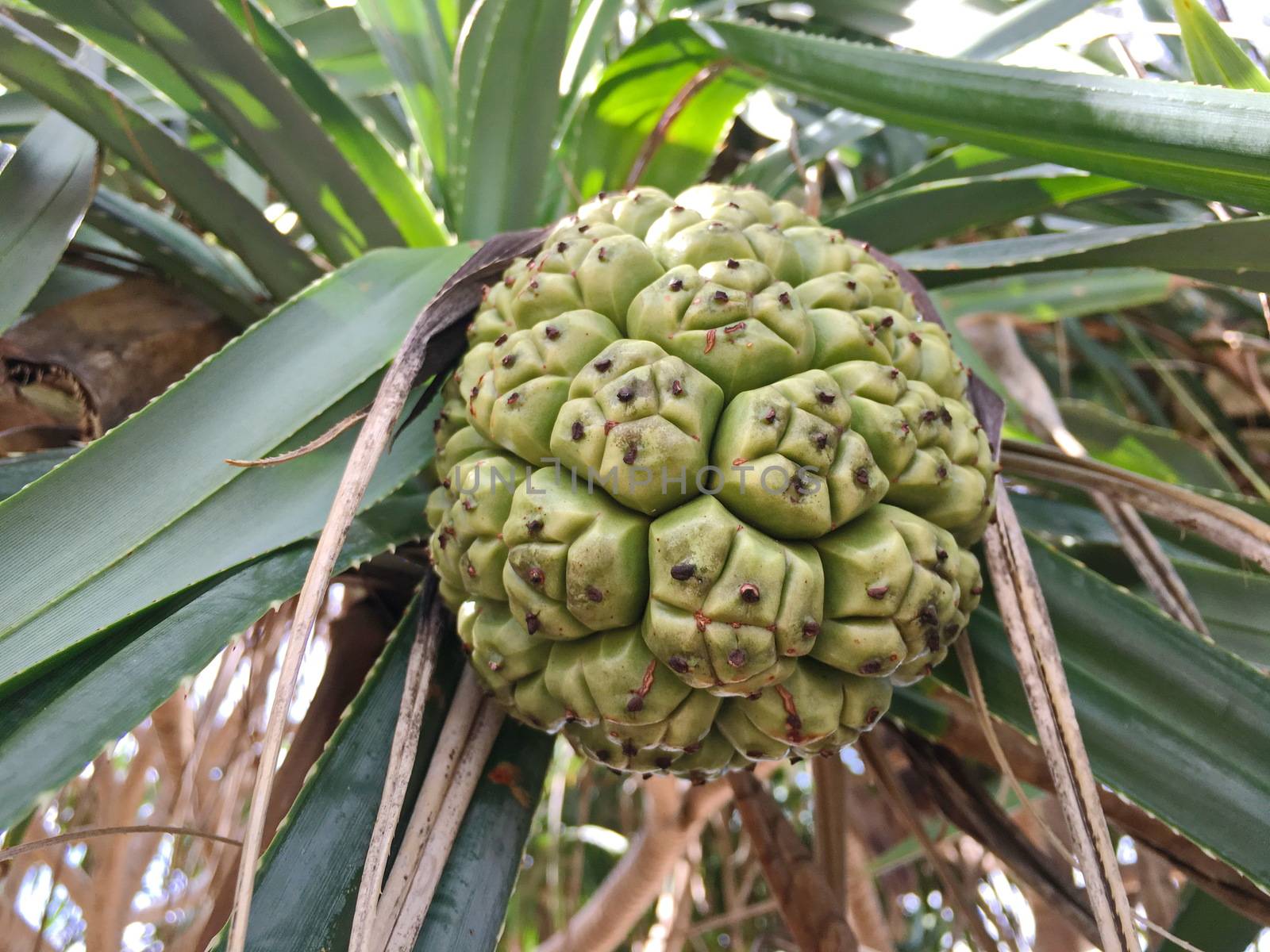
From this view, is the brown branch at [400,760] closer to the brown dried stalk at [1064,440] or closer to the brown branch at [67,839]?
the brown branch at [67,839]

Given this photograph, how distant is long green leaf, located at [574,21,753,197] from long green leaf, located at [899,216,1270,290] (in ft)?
1.16

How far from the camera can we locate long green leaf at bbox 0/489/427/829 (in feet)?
2.06

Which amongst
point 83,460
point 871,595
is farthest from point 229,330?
point 871,595

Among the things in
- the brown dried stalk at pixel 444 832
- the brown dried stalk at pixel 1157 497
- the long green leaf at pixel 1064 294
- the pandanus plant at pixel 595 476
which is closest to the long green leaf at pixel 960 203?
the pandanus plant at pixel 595 476

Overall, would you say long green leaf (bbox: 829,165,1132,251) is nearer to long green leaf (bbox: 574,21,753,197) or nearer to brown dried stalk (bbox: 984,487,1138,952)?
long green leaf (bbox: 574,21,753,197)

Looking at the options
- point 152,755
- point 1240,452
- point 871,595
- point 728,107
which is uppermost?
point 728,107

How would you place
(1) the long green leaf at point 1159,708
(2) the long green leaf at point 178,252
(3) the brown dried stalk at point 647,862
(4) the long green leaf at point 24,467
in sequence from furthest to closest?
(3) the brown dried stalk at point 647,862 → (2) the long green leaf at point 178,252 → (4) the long green leaf at point 24,467 → (1) the long green leaf at point 1159,708

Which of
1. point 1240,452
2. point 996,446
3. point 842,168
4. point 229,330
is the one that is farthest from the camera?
point 1240,452

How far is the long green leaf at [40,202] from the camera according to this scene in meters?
0.93

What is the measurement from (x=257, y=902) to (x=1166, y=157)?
38.6 inches

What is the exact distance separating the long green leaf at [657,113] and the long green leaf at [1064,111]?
0.17 metres

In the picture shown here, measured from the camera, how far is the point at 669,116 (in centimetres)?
123

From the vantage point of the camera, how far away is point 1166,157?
75 centimetres

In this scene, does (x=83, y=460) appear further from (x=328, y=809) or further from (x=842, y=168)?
(x=842, y=168)
